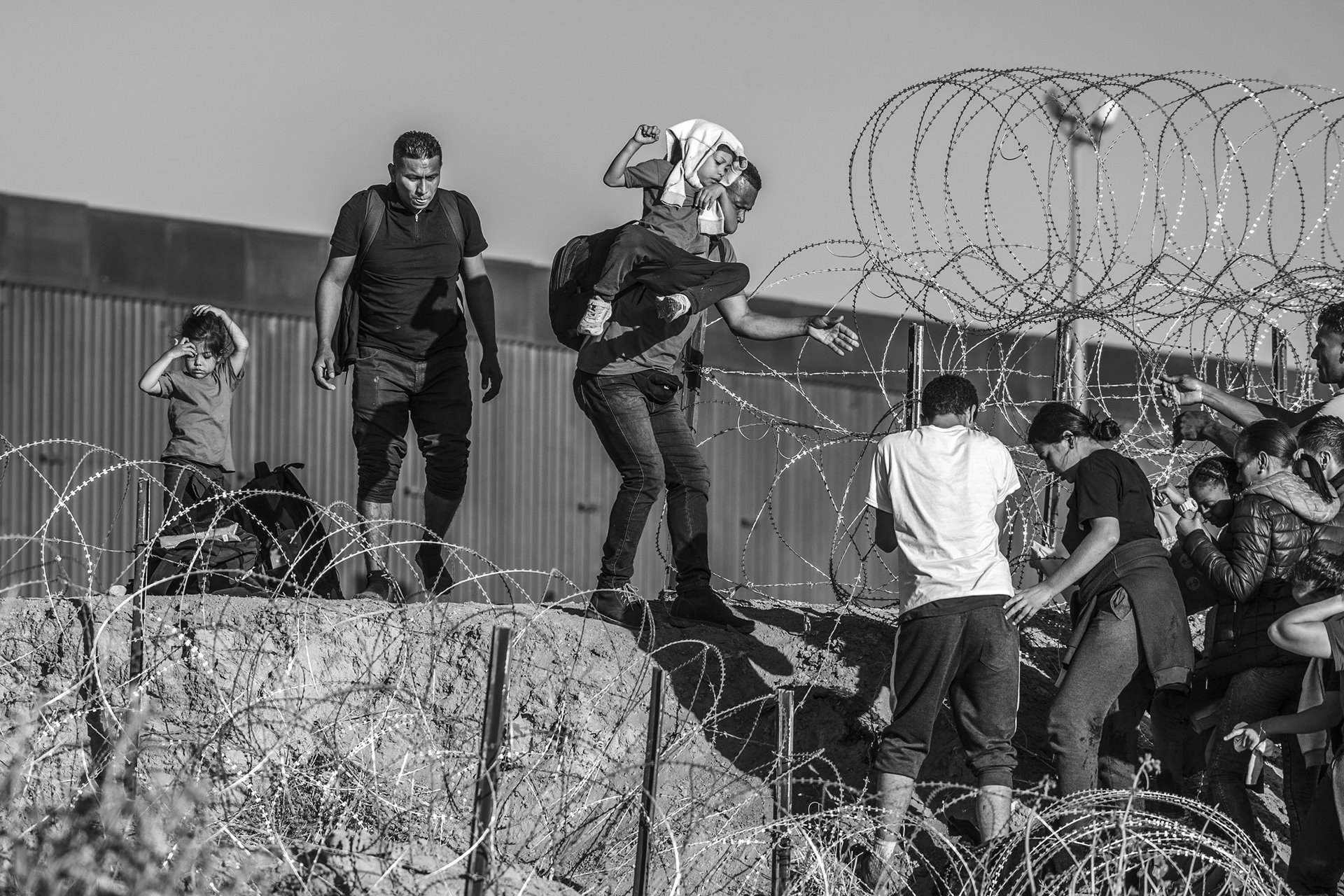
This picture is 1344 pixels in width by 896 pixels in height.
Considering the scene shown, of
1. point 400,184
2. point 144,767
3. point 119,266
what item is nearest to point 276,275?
point 119,266

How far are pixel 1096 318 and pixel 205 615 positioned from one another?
3.82 metres

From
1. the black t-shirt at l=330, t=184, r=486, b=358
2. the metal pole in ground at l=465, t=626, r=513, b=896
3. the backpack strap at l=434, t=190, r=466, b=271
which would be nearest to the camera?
the metal pole in ground at l=465, t=626, r=513, b=896

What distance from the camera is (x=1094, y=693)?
497 centimetres

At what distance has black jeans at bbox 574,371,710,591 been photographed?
18.5 ft

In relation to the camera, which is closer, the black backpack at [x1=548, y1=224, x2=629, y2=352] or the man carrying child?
the man carrying child

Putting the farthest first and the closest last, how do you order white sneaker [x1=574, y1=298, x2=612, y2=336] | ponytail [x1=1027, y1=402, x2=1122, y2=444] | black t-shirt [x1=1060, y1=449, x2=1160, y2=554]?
white sneaker [x1=574, y1=298, x2=612, y2=336]
ponytail [x1=1027, y1=402, x2=1122, y2=444]
black t-shirt [x1=1060, y1=449, x2=1160, y2=554]

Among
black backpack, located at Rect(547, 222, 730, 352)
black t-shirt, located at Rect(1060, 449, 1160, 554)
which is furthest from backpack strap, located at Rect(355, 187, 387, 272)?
black t-shirt, located at Rect(1060, 449, 1160, 554)

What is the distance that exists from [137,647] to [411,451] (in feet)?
32.0

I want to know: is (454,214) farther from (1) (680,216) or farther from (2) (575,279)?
(1) (680,216)

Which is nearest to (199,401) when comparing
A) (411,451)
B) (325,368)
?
(325,368)

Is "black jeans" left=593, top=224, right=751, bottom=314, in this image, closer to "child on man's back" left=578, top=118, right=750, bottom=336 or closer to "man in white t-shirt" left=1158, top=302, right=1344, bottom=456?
"child on man's back" left=578, top=118, right=750, bottom=336

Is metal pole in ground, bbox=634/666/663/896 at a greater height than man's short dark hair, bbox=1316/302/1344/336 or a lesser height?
lesser

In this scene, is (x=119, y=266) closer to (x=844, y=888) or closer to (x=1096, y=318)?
(x=1096, y=318)

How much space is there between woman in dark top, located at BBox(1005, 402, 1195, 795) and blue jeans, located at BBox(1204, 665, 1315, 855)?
176 mm
